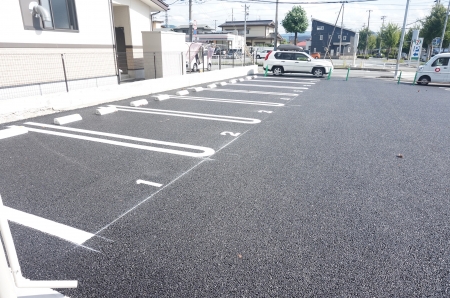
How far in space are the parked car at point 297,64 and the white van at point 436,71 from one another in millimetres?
4850

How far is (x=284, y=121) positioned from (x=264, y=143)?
6.07 ft

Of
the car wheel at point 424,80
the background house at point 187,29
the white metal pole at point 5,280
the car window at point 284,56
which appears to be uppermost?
the background house at point 187,29

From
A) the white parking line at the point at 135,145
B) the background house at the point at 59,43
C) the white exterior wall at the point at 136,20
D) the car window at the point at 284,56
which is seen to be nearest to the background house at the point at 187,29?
the car window at the point at 284,56

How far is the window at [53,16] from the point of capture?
7656 millimetres

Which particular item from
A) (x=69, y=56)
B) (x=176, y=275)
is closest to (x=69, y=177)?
(x=176, y=275)

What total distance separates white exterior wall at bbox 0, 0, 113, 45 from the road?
3.17 m

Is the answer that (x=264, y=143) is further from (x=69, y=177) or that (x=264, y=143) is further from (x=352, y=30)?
(x=352, y=30)

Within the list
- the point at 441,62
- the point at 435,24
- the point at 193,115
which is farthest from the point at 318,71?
the point at 435,24

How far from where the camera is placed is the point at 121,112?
7.39 m

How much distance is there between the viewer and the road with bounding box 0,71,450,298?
214 cm

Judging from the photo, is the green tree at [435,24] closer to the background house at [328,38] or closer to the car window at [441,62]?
the background house at [328,38]

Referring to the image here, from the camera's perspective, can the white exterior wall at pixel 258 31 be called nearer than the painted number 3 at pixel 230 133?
No

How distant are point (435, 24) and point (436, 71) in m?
26.3

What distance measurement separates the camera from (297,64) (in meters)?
17.6
